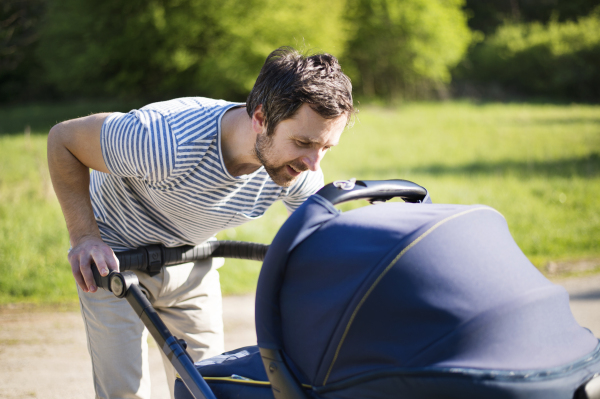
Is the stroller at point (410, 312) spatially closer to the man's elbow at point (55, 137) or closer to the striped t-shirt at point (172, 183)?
the striped t-shirt at point (172, 183)

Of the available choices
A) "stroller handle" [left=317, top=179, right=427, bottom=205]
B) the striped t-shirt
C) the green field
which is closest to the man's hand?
the striped t-shirt

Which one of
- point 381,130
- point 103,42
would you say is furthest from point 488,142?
point 103,42

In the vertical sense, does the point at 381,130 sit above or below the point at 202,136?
below

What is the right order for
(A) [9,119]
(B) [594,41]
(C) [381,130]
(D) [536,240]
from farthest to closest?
(B) [594,41]
(A) [9,119]
(C) [381,130]
(D) [536,240]

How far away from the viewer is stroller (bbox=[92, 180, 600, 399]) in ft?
4.17

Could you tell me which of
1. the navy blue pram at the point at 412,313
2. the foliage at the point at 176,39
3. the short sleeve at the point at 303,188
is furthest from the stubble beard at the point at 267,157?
the foliage at the point at 176,39

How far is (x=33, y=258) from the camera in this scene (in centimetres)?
514

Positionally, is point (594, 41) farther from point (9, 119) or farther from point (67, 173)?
point (67, 173)

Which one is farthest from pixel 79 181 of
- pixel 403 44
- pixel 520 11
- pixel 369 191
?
pixel 520 11

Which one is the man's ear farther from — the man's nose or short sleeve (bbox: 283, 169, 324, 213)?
short sleeve (bbox: 283, 169, 324, 213)

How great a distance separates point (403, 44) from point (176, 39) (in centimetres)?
1297

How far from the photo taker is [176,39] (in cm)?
2030

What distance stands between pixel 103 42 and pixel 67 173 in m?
21.7

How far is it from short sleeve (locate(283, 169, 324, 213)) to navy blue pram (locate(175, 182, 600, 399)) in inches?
33.9
